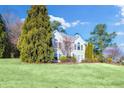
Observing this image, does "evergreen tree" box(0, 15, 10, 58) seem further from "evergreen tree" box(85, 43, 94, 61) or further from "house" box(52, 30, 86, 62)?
"evergreen tree" box(85, 43, 94, 61)

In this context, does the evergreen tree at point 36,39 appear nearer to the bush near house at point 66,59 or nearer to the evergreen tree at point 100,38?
the bush near house at point 66,59

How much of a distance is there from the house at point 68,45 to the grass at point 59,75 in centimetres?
20

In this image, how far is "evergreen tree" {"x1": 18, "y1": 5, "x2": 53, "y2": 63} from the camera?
23.1 feet

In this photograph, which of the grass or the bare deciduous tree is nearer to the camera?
the grass

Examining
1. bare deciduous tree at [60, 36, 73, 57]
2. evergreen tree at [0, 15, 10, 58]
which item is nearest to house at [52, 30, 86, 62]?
bare deciduous tree at [60, 36, 73, 57]

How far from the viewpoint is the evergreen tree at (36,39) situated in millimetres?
7035

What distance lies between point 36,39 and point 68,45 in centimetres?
62

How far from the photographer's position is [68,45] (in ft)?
23.0

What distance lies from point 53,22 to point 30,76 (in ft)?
3.53

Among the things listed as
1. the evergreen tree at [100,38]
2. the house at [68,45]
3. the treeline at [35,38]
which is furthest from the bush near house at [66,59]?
the evergreen tree at [100,38]

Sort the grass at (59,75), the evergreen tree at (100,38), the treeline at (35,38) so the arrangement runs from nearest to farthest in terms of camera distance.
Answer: the grass at (59,75)
the evergreen tree at (100,38)
the treeline at (35,38)

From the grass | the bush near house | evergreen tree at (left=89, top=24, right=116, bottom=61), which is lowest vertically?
the grass

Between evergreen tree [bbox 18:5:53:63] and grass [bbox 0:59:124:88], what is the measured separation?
0.19m
